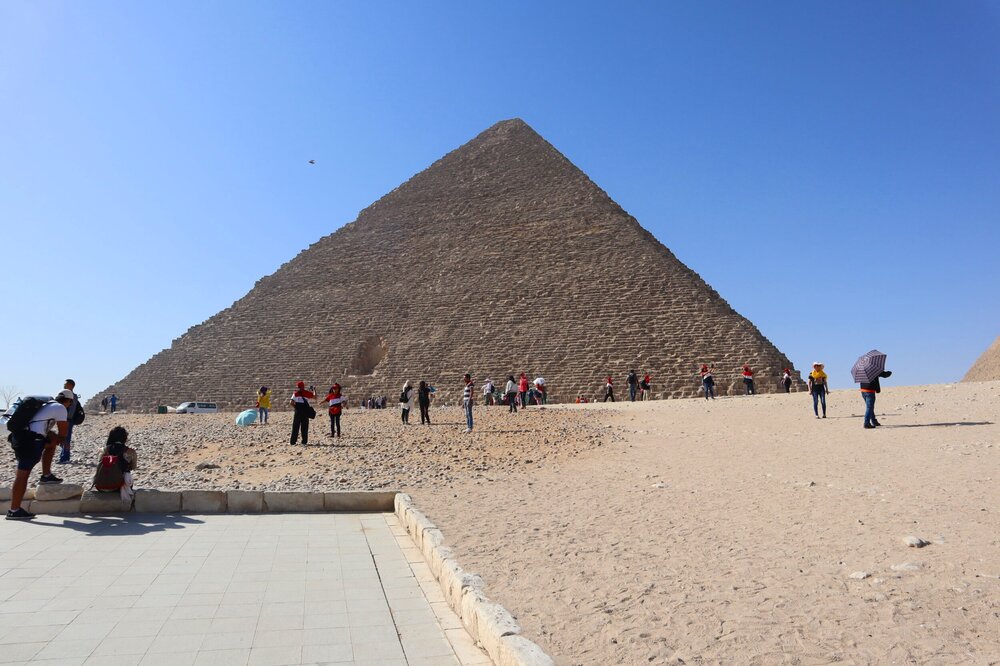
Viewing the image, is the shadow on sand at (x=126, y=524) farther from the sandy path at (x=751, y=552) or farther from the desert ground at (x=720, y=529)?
the sandy path at (x=751, y=552)

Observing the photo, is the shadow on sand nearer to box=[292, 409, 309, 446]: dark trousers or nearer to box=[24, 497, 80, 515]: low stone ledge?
box=[24, 497, 80, 515]: low stone ledge

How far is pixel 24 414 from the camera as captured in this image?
5418 mm

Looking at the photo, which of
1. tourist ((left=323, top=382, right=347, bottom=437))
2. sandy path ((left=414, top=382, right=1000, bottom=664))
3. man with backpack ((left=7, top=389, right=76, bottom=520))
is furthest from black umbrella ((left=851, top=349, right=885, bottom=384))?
man with backpack ((left=7, top=389, right=76, bottom=520))

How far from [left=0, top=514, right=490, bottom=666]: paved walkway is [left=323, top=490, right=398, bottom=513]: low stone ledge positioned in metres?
0.65

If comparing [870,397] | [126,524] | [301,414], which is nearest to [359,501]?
[126,524]

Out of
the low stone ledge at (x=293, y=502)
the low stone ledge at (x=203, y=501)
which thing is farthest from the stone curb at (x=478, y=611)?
the low stone ledge at (x=203, y=501)

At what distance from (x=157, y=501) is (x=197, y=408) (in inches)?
1079

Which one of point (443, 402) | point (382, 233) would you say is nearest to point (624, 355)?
point (443, 402)

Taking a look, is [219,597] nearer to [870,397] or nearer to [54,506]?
[54,506]

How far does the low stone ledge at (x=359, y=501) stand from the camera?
5.80m

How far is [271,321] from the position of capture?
38.7 meters

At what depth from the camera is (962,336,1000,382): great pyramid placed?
2653 cm

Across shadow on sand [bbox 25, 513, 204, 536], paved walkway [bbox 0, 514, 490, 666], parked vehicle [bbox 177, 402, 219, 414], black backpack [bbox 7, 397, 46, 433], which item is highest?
black backpack [bbox 7, 397, 46, 433]

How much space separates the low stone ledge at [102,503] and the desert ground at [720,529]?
1.26 meters
